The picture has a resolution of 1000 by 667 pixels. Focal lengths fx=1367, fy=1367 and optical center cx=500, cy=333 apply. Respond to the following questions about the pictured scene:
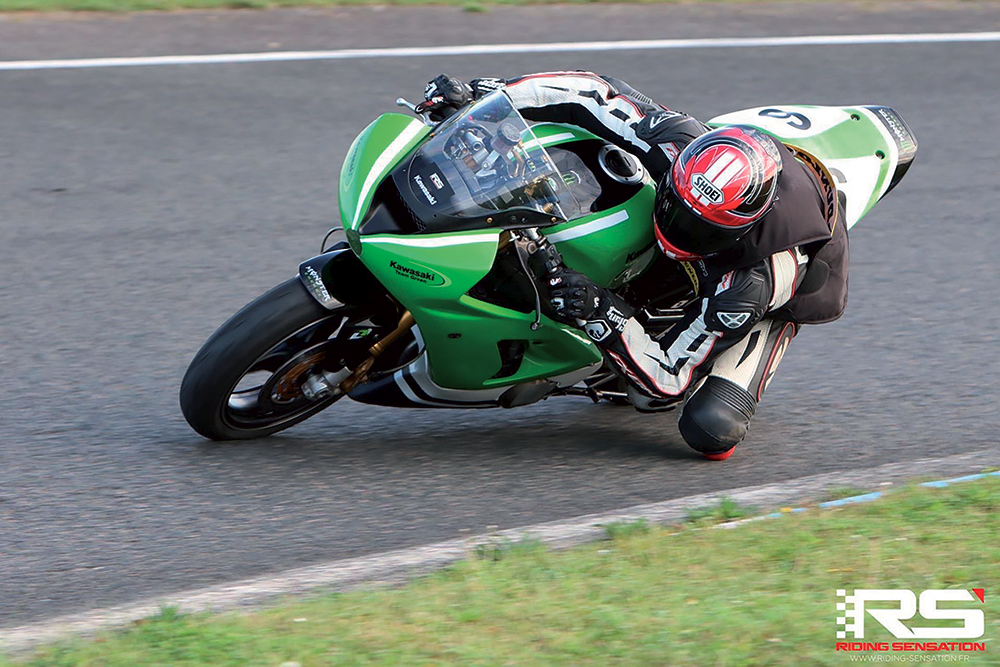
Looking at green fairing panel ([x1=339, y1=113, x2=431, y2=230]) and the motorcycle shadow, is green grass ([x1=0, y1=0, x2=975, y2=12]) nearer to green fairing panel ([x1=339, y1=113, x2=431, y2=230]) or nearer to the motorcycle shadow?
the motorcycle shadow

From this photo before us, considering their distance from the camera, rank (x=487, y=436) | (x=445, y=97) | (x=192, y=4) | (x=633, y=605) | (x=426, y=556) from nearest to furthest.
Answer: (x=633, y=605), (x=426, y=556), (x=445, y=97), (x=487, y=436), (x=192, y=4)

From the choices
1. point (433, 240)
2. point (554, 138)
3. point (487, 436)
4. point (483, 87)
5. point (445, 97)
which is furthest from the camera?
point (487, 436)

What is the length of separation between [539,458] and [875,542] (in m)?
1.46

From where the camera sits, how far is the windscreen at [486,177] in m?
4.49

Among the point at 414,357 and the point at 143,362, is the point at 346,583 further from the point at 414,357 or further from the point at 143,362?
the point at 143,362

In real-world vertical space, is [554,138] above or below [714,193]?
above

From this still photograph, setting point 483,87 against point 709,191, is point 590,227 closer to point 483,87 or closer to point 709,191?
point 709,191

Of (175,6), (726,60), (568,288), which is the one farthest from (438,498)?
(175,6)

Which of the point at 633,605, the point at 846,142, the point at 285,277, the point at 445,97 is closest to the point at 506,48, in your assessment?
the point at 285,277

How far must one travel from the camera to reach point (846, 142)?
5.38 metres

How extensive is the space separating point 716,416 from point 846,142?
1.25 metres

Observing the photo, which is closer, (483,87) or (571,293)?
(571,293)

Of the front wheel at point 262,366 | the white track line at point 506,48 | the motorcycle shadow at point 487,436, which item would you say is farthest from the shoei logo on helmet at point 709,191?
the white track line at point 506,48

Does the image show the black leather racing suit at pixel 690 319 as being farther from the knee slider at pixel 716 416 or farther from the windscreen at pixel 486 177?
the windscreen at pixel 486 177
